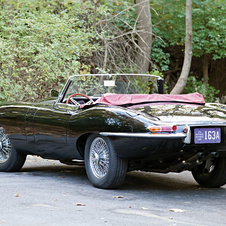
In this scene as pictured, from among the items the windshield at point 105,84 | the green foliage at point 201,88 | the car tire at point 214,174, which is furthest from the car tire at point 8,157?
the green foliage at point 201,88

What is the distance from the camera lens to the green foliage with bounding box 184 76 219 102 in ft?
60.9

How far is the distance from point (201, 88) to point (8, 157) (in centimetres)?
1323

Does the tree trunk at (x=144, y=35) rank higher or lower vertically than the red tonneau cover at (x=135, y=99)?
higher

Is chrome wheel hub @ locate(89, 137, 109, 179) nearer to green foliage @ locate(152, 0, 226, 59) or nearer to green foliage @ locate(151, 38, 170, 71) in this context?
green foliage @ locate(152, 0, 226, 59)

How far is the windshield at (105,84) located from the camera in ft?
20.6

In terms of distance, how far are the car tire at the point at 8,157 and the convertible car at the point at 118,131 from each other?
1cm

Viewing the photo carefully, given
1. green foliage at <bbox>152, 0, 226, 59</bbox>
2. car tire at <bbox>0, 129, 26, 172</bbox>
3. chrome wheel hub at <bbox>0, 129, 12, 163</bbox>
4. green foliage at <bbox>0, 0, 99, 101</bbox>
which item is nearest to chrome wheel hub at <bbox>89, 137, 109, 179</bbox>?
car tire at <bbox>0, 129, 26, 172</bbox>

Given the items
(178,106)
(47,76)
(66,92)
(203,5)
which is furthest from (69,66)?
(203,5)

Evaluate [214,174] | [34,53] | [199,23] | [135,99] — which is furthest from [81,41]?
[214,174]

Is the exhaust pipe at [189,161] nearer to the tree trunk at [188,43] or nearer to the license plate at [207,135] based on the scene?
the license plate at [207,135]

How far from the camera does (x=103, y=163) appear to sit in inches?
205

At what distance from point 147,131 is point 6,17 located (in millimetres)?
8273

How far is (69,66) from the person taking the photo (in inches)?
450

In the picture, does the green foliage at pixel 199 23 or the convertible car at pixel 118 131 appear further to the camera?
the green foliage at pixel 199 23
